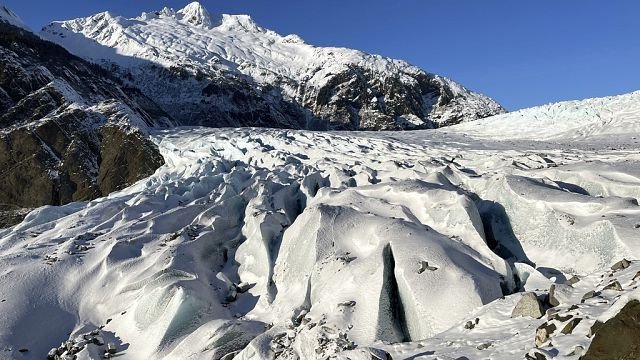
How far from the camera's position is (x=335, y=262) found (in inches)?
670

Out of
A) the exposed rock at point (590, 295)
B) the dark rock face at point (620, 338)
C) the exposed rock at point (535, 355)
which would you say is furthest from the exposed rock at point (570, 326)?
the exposed rock at point (590, 295)

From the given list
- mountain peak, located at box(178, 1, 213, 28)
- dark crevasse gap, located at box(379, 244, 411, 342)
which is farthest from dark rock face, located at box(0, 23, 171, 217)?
mountain peak, located at box(178, 1, 213, 28)

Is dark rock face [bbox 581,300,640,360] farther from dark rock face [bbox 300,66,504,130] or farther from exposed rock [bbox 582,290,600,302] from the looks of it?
dark rock face [bbox 300,66,504,130]

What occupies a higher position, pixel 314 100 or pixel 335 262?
pixel 314 100

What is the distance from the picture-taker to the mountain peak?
534 feet

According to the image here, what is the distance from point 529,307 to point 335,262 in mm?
7383

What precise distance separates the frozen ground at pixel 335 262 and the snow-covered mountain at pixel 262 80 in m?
80.3

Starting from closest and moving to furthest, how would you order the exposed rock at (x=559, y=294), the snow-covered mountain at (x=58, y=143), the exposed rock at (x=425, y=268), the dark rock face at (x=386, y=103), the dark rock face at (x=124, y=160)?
the exposed rock at (x=559, y=294) < the exposed rock at (x=425, y=268) < the dark rock face at (x=124, y=160) < the snow-covered mountain at (x=58, y=143) < the dark rock face at (x=386, y=103)

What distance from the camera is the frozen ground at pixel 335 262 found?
43.1ft

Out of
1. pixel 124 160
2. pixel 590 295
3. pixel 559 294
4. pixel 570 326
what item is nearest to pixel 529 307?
pixel 559 294

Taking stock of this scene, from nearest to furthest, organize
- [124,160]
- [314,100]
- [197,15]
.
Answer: [124,160] → [314,100] → [197,15]

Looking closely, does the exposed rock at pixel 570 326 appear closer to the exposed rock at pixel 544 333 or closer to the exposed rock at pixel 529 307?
the exposed rock at pixel 544 333

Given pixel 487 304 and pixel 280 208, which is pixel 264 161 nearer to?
pixel 280 208

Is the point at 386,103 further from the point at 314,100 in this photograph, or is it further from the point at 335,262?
the point at 335,262
